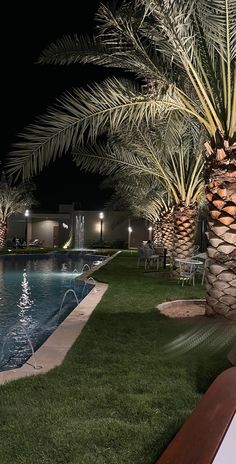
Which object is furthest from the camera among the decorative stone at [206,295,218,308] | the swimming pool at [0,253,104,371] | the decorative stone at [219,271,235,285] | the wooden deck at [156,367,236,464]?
the decorative stone at [206,295,218,308]

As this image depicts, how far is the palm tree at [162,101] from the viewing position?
785 cm

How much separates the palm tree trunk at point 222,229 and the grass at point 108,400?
970 millimetres

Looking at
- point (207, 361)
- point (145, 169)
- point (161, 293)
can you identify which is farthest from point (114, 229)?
point (207, 361)

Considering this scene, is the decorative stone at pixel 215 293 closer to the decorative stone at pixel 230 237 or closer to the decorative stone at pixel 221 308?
the decorative stone at pixel 221 308

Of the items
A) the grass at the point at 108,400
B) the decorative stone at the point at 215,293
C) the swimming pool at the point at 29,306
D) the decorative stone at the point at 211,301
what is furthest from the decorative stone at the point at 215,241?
the swimming pool at the point at 29,306

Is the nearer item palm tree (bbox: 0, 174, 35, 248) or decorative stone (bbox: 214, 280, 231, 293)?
decorative stone (bbox: 214, 280, 231, 293)

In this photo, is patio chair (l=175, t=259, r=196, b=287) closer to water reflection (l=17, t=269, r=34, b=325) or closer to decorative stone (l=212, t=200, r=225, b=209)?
water reflection (l=17, t=269, r=34, b=325)

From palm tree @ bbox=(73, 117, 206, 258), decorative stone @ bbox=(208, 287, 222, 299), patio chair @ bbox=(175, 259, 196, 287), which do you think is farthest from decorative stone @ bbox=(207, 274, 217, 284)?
palm tree @ bbox=(73, 117, 206, 258)

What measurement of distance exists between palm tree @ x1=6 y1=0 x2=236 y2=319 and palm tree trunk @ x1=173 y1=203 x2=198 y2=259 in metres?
6.34

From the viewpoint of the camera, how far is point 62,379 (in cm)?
Answer: 499

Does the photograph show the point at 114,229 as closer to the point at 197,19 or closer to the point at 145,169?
the point at 145,169

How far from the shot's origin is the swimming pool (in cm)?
757

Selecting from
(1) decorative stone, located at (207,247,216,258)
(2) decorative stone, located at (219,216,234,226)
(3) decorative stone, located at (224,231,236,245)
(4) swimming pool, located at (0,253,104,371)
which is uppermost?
(2) decorative stone, located at (219,216,234,226)

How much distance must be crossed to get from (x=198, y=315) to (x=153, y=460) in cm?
551
